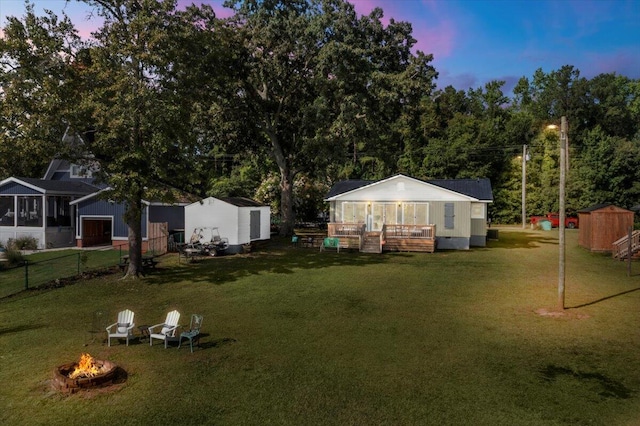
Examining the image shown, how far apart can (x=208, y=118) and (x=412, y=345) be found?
1259 inches

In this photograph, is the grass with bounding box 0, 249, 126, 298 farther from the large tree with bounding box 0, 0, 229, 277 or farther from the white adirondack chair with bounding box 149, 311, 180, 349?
the white adirondack chair with bounding box 149, 311, 180, 349

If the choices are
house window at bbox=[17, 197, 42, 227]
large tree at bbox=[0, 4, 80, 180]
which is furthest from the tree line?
house window at bbox=[17, 197, 42, 227]

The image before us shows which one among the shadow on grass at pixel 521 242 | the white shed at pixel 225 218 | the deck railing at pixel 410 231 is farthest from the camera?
the shadow on grass at pixel 521 242

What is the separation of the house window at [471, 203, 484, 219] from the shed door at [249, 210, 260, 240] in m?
15.4

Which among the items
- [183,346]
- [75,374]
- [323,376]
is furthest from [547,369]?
[75,374]

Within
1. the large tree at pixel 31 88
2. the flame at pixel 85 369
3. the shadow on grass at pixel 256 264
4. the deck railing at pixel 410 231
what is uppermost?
the large tree at pixel 31 88

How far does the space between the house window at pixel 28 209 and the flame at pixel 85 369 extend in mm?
27998

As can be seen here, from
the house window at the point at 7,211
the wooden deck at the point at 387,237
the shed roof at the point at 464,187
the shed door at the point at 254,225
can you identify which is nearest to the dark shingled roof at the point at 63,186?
the house window at the point at 7,211

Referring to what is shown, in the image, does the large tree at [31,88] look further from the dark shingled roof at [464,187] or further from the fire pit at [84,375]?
the dark shingled roof at [464,187]

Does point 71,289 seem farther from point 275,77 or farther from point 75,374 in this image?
point 275,77

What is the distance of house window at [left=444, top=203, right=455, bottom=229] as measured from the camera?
30.0 m

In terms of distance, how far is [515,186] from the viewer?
187ft

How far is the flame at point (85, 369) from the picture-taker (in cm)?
836

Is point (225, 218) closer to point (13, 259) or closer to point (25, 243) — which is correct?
point (13, 259)
